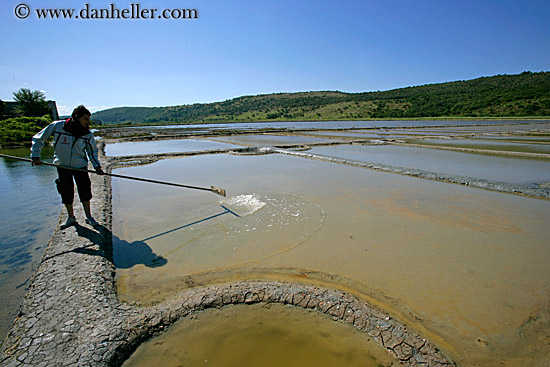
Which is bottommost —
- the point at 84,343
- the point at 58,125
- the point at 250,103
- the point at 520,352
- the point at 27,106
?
the point at 520,352

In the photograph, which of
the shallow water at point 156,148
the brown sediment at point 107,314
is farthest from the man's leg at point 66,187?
the shallow water at point 156,148

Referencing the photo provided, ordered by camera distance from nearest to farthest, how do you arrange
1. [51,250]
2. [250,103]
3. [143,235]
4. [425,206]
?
[51,250], [143,235], [425,206], [250,103]

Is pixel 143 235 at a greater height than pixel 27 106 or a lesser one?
lesser

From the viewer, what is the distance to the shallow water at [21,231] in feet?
8.28

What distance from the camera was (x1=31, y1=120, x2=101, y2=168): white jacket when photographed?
11.2 ft

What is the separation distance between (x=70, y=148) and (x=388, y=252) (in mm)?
4361

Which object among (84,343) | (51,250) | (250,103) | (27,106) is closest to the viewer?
(84,343)

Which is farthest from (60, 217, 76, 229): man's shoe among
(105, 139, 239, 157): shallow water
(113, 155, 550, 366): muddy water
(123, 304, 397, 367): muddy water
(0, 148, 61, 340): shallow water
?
(105, 139, 239, 157): shallow water

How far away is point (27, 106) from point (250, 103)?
282 feet

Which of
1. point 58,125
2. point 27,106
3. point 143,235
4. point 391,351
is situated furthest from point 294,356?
point 27,106

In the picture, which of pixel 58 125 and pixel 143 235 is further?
pixel 143 235

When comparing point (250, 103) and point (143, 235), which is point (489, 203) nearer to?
point (143, 235)

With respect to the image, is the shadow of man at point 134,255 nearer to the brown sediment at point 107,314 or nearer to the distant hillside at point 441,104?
the brown sediment at point 107,314

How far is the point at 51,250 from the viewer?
10.1ft
